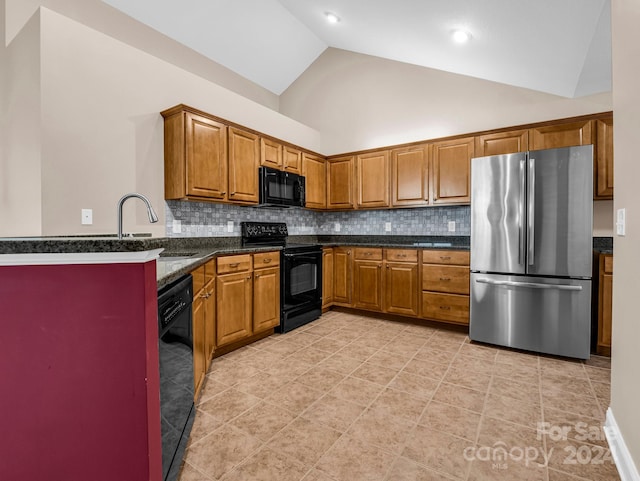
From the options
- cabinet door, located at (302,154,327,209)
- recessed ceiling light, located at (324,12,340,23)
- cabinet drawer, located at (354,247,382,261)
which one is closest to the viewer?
recessed ceiling light, located at (324,12,340,23)

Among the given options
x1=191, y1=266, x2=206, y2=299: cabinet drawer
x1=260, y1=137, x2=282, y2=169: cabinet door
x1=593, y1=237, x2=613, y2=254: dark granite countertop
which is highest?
x1=260, y1=137, x2=282, y2=169: cabinet door

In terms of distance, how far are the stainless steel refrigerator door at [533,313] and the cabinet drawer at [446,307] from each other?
0.23 meters

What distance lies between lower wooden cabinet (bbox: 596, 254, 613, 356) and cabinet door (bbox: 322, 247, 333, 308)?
9.07 ft

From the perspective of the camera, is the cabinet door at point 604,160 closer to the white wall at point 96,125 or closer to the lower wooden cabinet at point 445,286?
the lower wooden cabinet at point 445,286

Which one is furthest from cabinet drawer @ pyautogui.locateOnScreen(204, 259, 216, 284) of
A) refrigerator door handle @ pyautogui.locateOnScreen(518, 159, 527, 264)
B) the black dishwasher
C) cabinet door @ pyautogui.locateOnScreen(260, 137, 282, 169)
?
refrigerator door handle @ pyautogui.locateOnScreen(518, 159, 527, 264)

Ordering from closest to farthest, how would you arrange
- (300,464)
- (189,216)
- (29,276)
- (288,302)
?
(29,276)
(300,464)
(189,216)
(288,302)

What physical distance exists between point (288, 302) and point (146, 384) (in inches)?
104

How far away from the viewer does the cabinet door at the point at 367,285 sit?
13.5 ft

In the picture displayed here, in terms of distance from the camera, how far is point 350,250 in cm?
434

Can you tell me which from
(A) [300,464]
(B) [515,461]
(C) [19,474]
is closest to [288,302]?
(A) [300,464]

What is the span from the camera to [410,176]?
4.11 m

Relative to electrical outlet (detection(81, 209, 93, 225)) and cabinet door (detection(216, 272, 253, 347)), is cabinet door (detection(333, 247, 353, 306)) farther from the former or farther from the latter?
electrical outlet (detection(81, 209, 93, 225))

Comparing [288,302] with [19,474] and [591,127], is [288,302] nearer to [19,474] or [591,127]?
[19,474]

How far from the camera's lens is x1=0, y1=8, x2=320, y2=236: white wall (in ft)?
7.84
